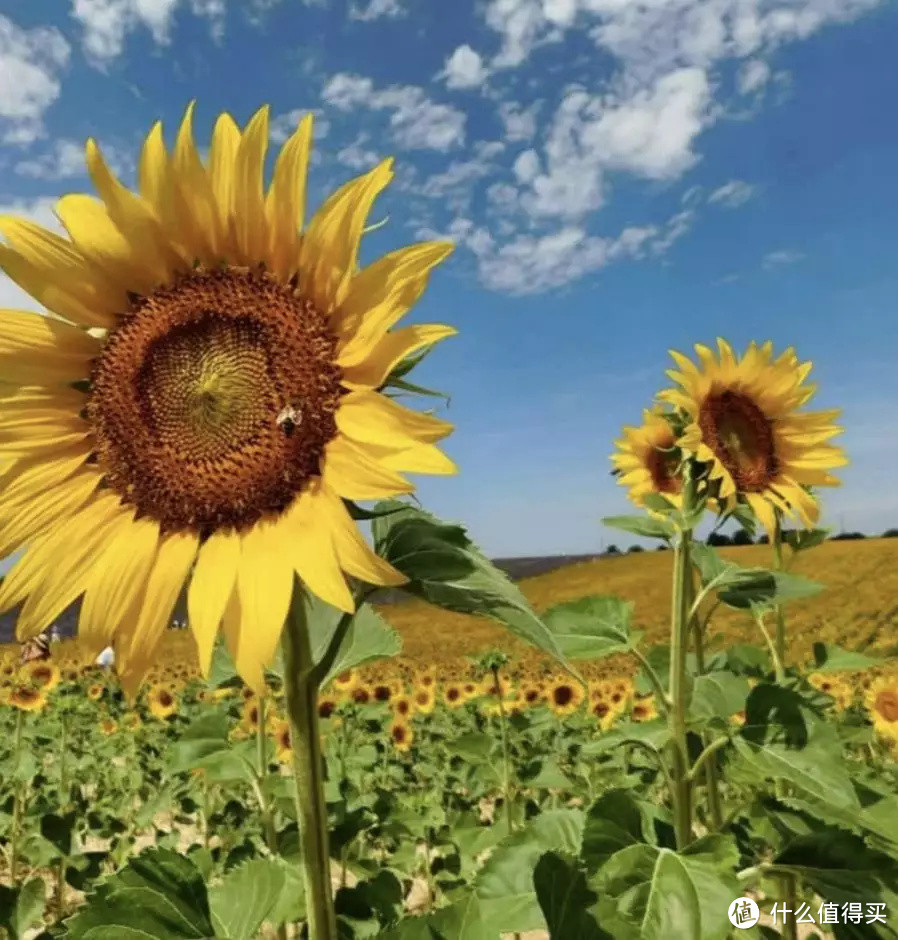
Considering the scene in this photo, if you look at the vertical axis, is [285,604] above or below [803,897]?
above

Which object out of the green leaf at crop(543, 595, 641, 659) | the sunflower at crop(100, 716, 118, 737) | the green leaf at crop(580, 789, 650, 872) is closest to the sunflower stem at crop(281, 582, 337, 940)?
the green leaf at crop(580, 789, 650, 872)

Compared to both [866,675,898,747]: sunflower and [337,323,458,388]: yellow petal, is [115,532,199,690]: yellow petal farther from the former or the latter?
[866,675,898,747]: sunflower

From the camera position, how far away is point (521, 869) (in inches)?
102

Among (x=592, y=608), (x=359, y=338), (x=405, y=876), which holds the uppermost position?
(x=359, y=338)

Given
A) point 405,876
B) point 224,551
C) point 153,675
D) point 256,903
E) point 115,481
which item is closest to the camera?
point 224,551

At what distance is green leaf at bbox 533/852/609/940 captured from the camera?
1502 millimetres

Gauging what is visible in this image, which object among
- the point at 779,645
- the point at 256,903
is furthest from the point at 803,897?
the point at 256,903

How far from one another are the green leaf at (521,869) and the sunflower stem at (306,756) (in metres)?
0.79

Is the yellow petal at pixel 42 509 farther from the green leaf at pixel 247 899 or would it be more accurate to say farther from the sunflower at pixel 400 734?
the sunflower at pixel 400 734

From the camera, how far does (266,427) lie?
167cm

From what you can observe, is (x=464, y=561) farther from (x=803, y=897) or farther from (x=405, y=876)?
(x=405, y=876)

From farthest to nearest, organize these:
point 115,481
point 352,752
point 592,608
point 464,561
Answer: point 352,752 → point 592,608 → point 115,481 → point 464,561

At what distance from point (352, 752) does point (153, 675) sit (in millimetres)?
7534

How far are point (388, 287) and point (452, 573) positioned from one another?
452 millimetres
